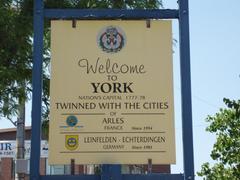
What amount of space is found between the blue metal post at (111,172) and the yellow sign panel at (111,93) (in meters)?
0.06

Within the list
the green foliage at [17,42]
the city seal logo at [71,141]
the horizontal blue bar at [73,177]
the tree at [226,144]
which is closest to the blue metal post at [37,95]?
the horizontal blue bar at [73,177]

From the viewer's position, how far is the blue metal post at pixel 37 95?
6.61 metres

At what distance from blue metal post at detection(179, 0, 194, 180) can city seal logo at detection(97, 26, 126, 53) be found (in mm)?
643

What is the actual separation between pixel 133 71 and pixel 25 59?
429cm

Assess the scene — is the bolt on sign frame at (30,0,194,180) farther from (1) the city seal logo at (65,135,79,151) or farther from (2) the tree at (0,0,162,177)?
(2) the tree at (0,0,162,177)

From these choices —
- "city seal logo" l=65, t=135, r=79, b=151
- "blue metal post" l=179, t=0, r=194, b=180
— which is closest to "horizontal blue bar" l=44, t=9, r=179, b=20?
"blue metal post" l=179, t=0, r=194, b=180

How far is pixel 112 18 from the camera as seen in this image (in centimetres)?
698

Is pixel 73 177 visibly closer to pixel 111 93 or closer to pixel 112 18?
pixel 111 93

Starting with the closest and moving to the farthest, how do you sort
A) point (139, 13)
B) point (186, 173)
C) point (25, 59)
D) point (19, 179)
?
1. point (186, 173)
2. point (139, 13)
3. point (25, 59)
4. point (19, 179)

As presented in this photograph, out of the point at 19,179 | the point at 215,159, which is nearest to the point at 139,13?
the point at 215,159

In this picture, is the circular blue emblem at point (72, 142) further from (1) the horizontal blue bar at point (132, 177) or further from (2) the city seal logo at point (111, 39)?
(2) the city seal logo at point (111, 39)

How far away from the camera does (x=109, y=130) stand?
21.8 feet

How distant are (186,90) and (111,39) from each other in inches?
38.1

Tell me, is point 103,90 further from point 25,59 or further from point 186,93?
point 25,59
